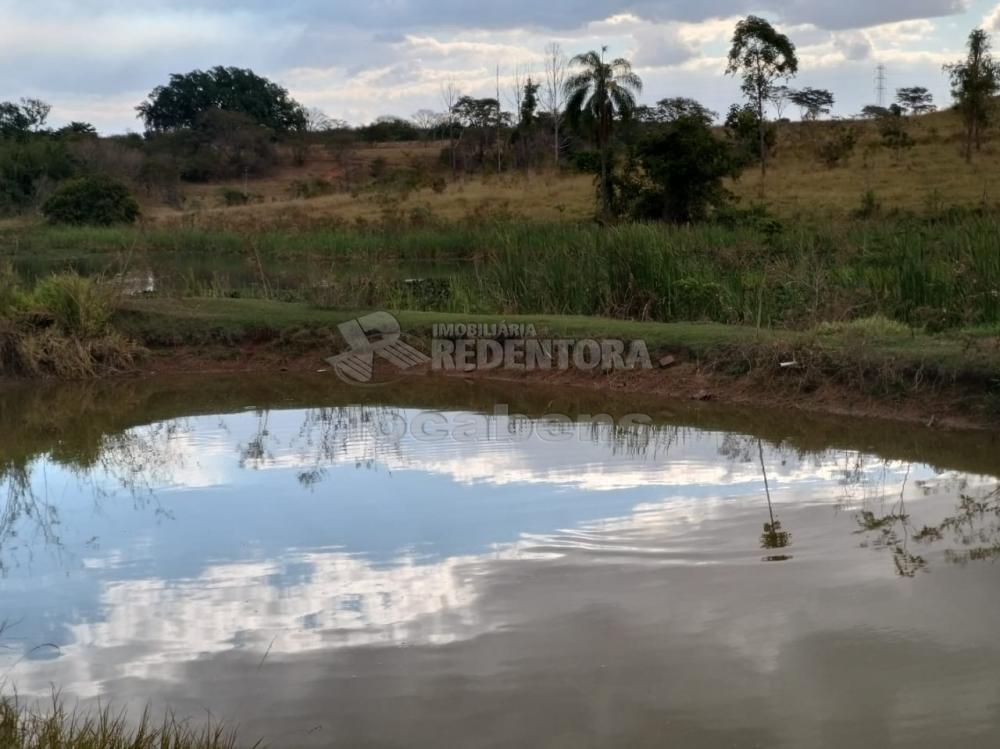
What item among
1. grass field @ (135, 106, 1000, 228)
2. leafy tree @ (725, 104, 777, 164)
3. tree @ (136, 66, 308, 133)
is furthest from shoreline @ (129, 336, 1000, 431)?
tree @ (136, 66, 308, 133)

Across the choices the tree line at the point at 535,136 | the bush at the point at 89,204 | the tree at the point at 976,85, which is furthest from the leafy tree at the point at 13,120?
the tree at the point at 976,85

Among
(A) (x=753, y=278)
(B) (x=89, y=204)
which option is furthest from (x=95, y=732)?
(B) (x=89, y=204)

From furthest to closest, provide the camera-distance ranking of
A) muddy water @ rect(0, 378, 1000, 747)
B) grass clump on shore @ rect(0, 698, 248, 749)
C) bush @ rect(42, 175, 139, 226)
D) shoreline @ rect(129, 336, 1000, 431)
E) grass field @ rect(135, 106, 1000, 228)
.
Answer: bush @ rect(42, 175, 139, 226) → grass field @ rect(135, 106, 1000, 228) → shoreline @ rect(129, 336, 1000, 431) → muddy water @ rect(0, 378, 1000, 747) → grass clump on shore @ rect(0, 698, 248, 749)

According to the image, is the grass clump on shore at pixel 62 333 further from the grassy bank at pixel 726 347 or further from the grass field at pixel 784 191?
the grass field at pixel 784 191

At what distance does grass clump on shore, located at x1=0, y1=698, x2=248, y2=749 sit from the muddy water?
13 cm

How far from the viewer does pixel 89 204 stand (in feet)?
106

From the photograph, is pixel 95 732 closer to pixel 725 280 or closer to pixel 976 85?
pixel 725 280

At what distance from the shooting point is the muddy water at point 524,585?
3.50m

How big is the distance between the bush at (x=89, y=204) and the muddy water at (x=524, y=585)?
2654 cm

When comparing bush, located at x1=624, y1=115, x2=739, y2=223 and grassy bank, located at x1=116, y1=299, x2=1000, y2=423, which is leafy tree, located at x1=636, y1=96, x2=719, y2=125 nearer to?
bush, located at x1=624, y1=115, x2=739, y2=223

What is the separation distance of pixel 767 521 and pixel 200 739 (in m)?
3.20

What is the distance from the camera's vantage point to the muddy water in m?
3.50

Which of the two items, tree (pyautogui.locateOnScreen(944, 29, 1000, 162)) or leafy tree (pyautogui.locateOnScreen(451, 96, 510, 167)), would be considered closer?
tree (pyautogui.locateOnScreen(944, 29, 1000, 162))

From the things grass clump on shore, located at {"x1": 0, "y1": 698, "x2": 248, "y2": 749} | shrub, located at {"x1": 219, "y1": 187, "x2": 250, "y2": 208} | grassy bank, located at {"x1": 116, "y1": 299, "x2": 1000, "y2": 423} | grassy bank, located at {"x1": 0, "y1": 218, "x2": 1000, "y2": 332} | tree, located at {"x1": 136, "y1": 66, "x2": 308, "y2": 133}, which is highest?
tree, located at {"x1": 136, "y1": 66, "x2": 308, "y2": 133}
